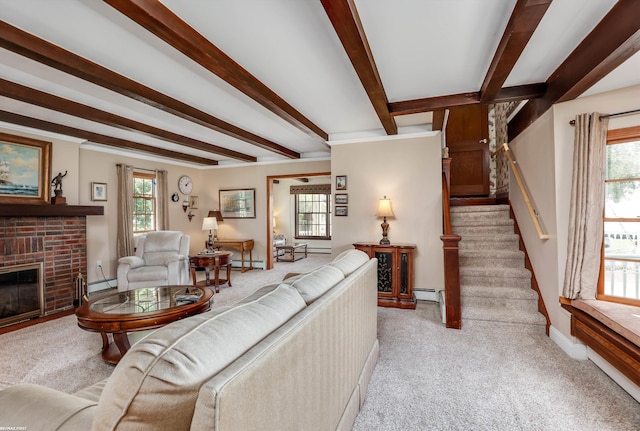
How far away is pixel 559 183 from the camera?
2.71m

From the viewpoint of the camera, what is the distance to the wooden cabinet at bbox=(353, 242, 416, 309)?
3.94 metres

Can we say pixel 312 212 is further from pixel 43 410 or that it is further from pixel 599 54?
pixel 43 410

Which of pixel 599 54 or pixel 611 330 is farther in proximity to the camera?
pixel 611 330

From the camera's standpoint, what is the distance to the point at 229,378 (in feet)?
2.21

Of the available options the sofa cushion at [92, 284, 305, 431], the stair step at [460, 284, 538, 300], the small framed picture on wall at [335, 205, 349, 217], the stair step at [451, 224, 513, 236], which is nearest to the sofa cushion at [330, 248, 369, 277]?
the sofa cushion at [92, 284, 305, 431]

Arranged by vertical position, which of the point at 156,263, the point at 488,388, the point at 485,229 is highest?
the point at 485,229

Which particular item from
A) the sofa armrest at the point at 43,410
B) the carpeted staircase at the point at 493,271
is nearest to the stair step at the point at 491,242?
the carpeted staircase at the point at 493,271

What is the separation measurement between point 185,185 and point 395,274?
480cm

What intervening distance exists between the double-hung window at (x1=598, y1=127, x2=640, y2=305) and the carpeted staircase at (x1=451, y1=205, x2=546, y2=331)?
783mm

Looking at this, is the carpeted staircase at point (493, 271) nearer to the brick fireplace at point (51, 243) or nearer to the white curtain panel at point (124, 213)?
the brick fireplace at point (51, 243)

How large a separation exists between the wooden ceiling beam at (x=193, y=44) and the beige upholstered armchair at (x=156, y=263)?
2669mm

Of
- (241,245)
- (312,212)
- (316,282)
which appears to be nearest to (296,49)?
(316,282)

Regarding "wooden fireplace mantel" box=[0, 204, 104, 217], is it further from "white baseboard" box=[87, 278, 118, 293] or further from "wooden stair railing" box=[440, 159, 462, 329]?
"wooden stair railing" box=[440, 159, 462, 329]

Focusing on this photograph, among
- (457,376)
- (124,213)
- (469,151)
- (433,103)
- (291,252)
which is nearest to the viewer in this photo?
(457,376)
